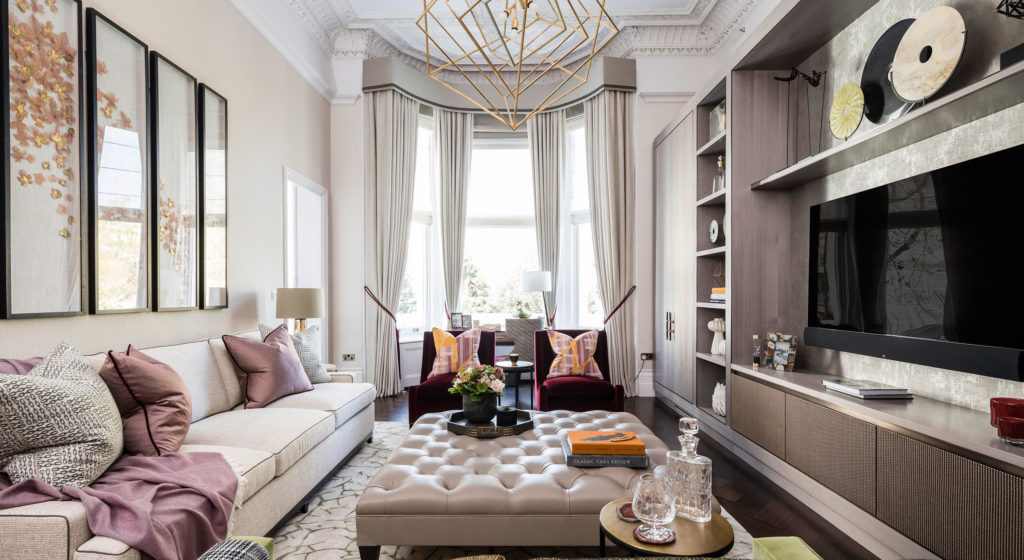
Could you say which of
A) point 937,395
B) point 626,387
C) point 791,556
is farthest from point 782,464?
Answer: point 626,387

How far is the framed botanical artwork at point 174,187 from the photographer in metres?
2.91

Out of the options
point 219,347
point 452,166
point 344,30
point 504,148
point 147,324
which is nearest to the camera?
point 147,324

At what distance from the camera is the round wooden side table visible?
1425mm

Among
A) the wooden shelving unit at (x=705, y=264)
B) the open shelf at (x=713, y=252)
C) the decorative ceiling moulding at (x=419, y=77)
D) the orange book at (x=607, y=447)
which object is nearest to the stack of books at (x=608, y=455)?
A: the orange book at (x=607, y=447)

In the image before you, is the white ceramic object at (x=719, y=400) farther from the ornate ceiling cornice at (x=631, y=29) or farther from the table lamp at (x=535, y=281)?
the ornate ceiling cornice at (x=631, y=29)

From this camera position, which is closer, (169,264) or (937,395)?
(937,395)

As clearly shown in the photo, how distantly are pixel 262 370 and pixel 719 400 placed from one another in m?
3.22

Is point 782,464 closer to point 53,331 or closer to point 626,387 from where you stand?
point 626,387

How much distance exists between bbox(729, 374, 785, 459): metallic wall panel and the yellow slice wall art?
1.55 m

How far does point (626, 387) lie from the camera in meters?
5.60

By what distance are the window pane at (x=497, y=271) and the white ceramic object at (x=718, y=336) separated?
255 cm

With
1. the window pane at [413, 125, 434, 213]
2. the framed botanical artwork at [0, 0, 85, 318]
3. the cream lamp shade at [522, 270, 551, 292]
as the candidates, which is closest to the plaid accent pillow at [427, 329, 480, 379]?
the cream lamp shade at [522, 270, 551, 292]

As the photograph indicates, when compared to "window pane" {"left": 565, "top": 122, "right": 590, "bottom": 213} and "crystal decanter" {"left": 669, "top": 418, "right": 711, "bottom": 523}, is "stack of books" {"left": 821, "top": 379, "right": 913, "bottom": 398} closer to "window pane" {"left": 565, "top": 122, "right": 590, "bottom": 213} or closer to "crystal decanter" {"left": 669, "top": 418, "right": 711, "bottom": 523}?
"crystal decanter" {"left": 669, "top": 418, "right": 711, "bottom": 523}

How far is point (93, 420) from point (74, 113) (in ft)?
4.86
